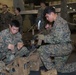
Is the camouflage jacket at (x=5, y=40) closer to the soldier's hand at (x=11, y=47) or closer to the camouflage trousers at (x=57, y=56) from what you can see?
the soldier's hand at (x=11, y=47)

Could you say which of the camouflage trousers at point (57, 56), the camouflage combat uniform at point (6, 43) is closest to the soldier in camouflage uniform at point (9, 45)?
the camouflage combat uniform at point (6, 43)

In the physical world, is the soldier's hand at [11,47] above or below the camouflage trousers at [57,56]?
above

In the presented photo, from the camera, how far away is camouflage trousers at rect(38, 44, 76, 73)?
530 cm

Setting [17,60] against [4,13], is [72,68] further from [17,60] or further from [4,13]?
[4,13]

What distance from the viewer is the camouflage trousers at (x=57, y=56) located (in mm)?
5301

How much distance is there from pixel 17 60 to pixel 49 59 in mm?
764

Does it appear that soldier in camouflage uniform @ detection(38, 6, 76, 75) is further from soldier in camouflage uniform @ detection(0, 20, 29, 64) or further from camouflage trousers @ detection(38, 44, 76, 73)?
soldier in camouflage uniform @ detection(0, 20, 29, 64)

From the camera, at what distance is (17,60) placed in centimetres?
491

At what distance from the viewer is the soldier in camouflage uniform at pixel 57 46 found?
17.1ft

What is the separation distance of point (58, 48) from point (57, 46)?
4 cm

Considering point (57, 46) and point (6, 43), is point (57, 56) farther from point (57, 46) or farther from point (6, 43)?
point (6, 43)

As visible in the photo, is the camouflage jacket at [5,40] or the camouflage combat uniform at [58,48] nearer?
the camouflage combat uniform at [58,48]

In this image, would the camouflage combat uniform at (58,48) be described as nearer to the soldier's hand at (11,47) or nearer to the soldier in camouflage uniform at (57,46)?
the soldier in camouflage uniform at (57,46)

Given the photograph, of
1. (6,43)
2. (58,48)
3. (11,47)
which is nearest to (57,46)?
(58,48)
